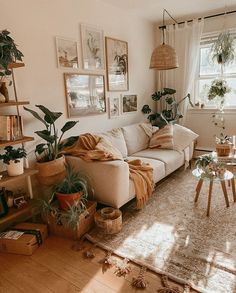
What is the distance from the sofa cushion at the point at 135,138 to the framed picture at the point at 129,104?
39cm

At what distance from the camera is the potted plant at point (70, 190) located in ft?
7.10

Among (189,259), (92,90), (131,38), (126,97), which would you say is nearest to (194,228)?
(189,259)

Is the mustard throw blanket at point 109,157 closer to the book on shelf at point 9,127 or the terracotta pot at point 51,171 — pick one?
the terracotta pot at point 51,171

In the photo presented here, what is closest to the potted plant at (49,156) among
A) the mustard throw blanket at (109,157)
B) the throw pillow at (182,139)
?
the mustard throw blanket at (109,157)

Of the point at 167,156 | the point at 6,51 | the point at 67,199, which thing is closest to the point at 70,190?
the point at 67,199

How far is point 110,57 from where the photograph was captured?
3.43m

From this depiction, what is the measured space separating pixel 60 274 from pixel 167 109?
349cm

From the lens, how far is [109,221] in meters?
2.12

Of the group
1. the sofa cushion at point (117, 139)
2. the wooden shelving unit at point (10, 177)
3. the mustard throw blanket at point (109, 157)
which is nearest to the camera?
the wooden shelving unit at point (10, 177)

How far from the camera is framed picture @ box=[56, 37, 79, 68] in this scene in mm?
2713

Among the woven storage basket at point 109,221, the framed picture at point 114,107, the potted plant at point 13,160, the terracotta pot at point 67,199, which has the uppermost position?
the framed picture at point 114,107

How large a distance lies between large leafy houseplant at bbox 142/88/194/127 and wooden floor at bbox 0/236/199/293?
255 centimetres

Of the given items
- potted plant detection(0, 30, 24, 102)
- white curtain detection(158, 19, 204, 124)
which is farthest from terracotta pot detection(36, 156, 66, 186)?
white curtain detection(158, 19, 204, 124)

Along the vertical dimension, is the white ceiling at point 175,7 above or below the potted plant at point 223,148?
above
